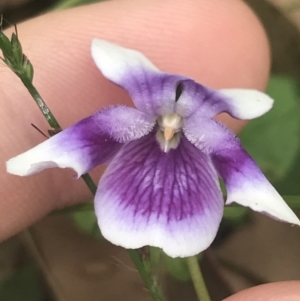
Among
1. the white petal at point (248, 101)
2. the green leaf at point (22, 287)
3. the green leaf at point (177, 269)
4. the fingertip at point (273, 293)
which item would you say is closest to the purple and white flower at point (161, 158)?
the white petal at point (248, 101)

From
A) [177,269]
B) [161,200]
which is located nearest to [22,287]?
[177,269]

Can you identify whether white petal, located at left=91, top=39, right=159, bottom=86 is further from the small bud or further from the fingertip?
the fingertip

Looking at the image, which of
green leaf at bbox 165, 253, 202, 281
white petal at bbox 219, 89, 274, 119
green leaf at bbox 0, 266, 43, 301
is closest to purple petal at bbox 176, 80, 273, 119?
white petal at bbox 219, 89, 274, 119

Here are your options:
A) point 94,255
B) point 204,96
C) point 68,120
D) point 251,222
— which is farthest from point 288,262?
point 204,96

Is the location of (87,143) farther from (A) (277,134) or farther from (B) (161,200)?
(A) (277,134)

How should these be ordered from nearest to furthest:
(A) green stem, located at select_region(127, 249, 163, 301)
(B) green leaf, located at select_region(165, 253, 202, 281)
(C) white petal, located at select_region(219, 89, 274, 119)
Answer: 1. (C) white petal, located at select_region(219, 89, 274, 119)
2. (A) green stem, located at select_region(127, 249, 163, 301)
3. (B) green leaf, located at select_region(165, 253, 202, 281)

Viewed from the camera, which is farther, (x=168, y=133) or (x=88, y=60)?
(x=88, y=60)

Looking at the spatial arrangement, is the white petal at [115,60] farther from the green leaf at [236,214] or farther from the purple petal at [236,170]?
the green leaf at [236,214]
